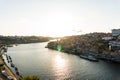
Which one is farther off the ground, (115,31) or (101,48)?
(115,31)

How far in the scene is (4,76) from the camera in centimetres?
4534

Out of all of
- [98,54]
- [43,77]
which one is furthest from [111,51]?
[43,77]

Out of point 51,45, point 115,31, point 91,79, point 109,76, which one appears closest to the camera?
point 91,79

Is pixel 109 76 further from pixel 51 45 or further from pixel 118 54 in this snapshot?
pixel 51 45

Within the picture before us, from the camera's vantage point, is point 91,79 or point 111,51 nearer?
point 91,79

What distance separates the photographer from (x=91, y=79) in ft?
160

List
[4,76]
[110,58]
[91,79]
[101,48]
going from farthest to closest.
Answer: [101,48]
[110,58]
[91,79]
[4,76]

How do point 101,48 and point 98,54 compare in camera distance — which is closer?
point 98,54

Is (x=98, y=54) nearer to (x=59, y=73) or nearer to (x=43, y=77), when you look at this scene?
(x=59, y=73)

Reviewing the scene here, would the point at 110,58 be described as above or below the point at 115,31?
below

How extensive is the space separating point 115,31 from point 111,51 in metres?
40.7

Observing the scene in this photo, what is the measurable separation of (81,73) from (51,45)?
102 m

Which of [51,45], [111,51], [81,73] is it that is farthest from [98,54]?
[51,45]

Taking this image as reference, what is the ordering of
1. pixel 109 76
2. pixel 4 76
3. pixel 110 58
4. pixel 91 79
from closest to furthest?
1. pixel 4 76
2. pixel 91 79
3. pixel 109 76
4. pixel 110 58
